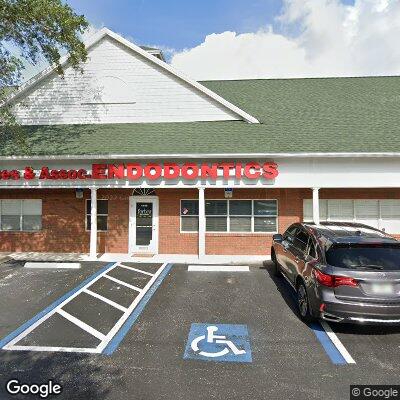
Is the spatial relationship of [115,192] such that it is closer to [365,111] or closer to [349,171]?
[349,171]

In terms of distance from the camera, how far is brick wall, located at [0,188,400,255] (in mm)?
13344

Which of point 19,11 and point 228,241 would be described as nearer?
point 19,11

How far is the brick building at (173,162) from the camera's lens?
12000 millimetres

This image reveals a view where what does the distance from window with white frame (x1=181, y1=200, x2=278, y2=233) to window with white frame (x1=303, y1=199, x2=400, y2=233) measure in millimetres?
1452

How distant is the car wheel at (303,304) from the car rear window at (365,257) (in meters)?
1.07

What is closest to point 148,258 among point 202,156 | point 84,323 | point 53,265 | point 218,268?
point 218,268

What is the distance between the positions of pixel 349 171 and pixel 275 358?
8.33 meters

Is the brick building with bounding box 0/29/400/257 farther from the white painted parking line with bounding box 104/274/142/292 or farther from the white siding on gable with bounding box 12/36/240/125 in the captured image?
the white painted parking line with bounding box 104/274/142/292

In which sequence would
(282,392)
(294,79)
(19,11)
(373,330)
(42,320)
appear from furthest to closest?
(294,79)
(19,11)
(42,320)
(373,330)
(282,392)

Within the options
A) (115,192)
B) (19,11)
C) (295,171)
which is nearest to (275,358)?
(295,171)

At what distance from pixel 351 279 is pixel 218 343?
260cm

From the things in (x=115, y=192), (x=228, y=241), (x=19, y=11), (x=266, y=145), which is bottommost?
(x=228, y=241)

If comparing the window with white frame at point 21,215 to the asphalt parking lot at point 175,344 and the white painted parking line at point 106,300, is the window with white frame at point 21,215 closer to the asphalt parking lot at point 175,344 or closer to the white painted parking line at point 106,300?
the asphalt parking lot at point 175,344

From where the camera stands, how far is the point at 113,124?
14539 mm
